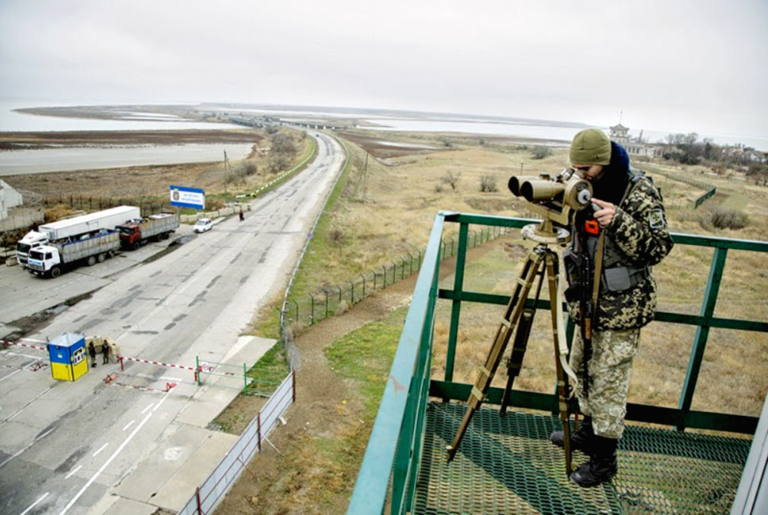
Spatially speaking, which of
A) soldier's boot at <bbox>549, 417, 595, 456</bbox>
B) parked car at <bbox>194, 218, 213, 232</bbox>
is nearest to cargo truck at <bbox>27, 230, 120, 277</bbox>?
parked car at <bbox>194, 218, 213, 232</bbox>

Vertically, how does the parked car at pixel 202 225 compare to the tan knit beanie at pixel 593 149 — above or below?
below

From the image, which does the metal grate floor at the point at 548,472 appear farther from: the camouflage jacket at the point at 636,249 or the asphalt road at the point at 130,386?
the asphalt road at the point at 130,386

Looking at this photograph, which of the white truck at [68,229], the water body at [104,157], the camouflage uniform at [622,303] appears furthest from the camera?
the water body at [104,157]

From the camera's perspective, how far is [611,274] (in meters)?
3.41

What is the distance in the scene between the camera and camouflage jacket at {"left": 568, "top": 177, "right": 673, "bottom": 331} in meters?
3.13

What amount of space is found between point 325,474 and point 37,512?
6214mm

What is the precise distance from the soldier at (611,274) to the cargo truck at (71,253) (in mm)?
27911

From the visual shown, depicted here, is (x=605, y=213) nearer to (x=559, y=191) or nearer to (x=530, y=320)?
(x=559, y=191)

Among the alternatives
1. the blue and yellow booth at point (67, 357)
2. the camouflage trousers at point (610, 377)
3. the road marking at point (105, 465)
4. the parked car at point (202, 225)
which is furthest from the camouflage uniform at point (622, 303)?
the parked car at point (202, 225)

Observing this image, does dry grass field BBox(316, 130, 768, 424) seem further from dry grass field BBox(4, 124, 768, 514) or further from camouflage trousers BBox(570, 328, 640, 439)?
camouflage trousers BBox(570, 328, 640, 439)

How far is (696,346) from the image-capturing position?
14.5ft

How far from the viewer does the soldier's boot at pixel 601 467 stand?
12.1ft

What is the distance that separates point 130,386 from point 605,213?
16.2 m

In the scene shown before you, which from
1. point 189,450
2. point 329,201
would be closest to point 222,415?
point 189,450
